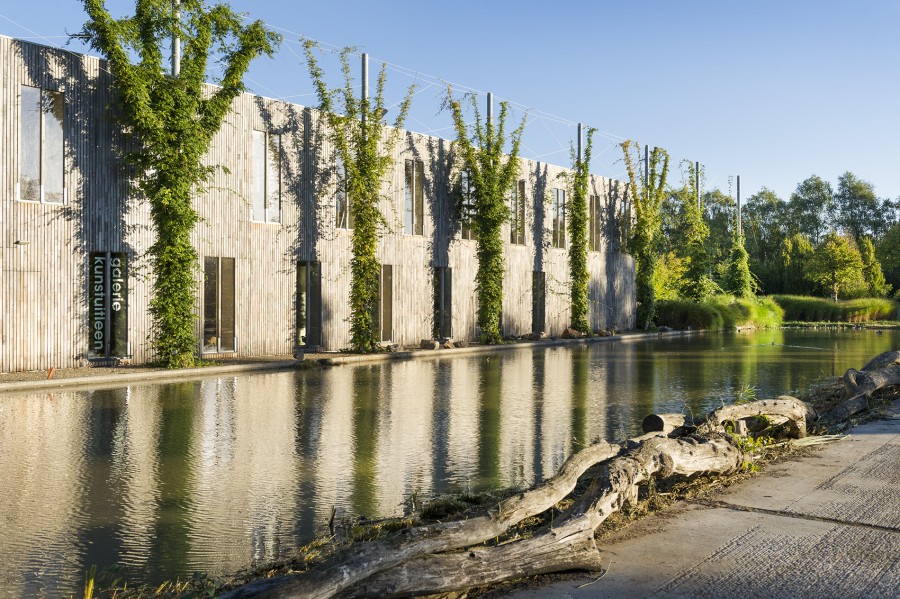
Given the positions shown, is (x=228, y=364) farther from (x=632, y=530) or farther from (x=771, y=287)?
(x=771, y=287)

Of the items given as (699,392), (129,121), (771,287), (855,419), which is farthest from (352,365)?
(771,287)

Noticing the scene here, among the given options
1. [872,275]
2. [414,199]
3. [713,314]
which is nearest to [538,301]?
[414,199]

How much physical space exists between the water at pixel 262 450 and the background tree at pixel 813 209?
7865 centimetres

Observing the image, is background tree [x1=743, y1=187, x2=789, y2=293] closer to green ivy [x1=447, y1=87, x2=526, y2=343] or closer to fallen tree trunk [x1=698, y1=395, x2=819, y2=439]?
green ivy [x1=447, y1=87, x2=526, y2=343]

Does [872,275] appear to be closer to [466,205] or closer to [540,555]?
[466,205]

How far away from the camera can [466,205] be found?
1210 inches

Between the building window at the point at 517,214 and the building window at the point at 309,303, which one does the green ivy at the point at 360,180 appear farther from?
the building window at the point at 517,214

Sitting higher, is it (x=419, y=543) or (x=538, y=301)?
(x=538, y=301)

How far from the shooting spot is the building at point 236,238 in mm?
18156

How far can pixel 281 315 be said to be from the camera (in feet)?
78.3

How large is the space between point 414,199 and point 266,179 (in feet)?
20.9

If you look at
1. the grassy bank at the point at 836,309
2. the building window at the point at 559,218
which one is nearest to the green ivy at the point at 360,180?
the building window at the point at 559,218

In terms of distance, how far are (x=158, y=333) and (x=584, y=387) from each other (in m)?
9.98

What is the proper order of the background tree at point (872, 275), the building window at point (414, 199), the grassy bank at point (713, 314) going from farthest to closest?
the background tree at point (872, 275)
the grassy bank at point (713, 314)
the building window at point (414, 199)
